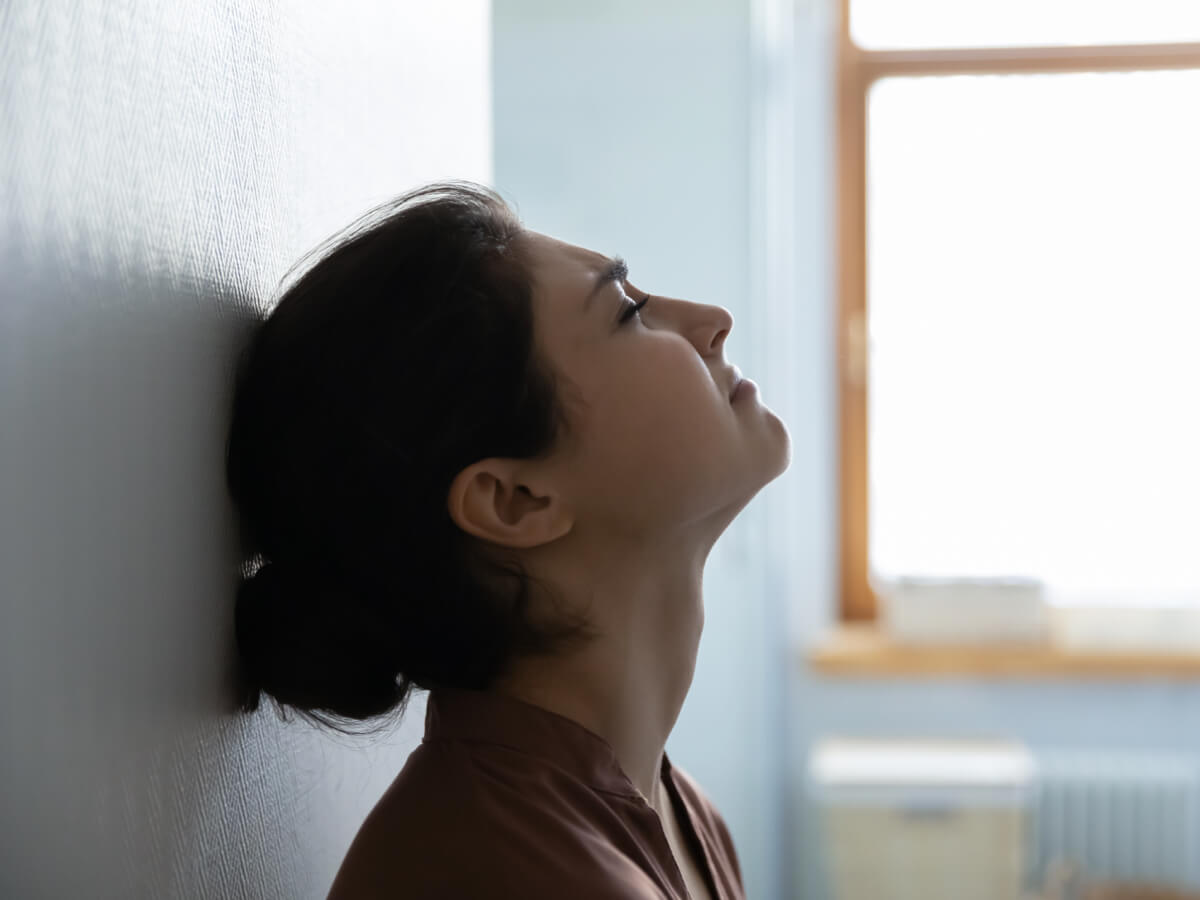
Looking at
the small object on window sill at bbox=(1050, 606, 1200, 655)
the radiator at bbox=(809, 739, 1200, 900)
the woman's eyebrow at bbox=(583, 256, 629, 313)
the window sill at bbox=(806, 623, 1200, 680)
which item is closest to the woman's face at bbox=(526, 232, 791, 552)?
the woman's eyebrow at bbox=(583, 256, 629, 313)

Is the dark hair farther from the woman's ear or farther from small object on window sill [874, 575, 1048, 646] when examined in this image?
small object on window sill [874, 575, 1048, 646]

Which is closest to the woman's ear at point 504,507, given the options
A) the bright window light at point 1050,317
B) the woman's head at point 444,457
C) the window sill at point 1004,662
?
the woman's head at point 444,457

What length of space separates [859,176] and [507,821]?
2.60 m

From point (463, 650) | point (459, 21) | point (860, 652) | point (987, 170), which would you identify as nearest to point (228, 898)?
point (463, 650)

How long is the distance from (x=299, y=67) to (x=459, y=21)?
0.51m

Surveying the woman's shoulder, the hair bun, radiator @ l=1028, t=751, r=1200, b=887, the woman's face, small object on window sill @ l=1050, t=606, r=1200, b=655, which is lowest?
radiator @ l=1028, t=751, r=1200, b=887

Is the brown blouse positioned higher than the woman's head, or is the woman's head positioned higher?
the woman's head

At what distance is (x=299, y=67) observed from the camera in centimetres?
71

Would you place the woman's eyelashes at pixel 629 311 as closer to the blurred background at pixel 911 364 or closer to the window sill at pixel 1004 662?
the blurred background at pixel 911 364

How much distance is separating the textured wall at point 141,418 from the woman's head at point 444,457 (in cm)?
3

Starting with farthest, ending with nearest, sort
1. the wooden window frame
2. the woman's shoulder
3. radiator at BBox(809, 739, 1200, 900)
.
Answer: the wooden window frame, radiator at BBox(809, 739, 1200, 900), the woman's shoulder

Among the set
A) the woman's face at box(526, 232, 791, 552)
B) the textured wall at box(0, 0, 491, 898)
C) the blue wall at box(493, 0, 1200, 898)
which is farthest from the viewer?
the blue wall at box(493, 0, 1200, 898)

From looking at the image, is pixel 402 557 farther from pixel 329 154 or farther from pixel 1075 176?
pixel 1075 176

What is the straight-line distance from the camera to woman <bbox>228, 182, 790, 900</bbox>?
62cm
